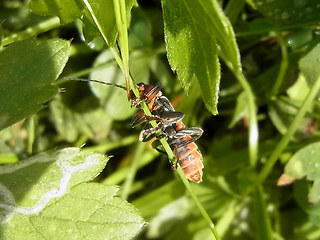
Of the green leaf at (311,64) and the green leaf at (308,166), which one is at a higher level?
the green leaf at (311,64)

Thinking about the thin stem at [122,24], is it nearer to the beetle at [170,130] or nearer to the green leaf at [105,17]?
the green leaf at [105,17]

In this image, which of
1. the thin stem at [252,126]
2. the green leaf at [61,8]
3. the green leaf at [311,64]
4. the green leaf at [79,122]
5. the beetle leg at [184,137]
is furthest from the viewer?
the green leaf at [79,122]

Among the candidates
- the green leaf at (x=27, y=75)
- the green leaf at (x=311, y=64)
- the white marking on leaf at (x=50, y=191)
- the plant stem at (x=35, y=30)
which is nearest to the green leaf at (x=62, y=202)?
the white marking on leaf at (x=50, y=191)

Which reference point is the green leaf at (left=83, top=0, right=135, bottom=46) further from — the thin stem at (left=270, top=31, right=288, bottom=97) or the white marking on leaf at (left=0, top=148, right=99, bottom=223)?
the thin stem at (left=270, top=31, right=288, bottom=97)

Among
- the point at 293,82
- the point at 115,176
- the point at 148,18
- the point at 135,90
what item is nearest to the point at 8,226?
the point at 135,90

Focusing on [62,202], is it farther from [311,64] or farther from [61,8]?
[311,64]
